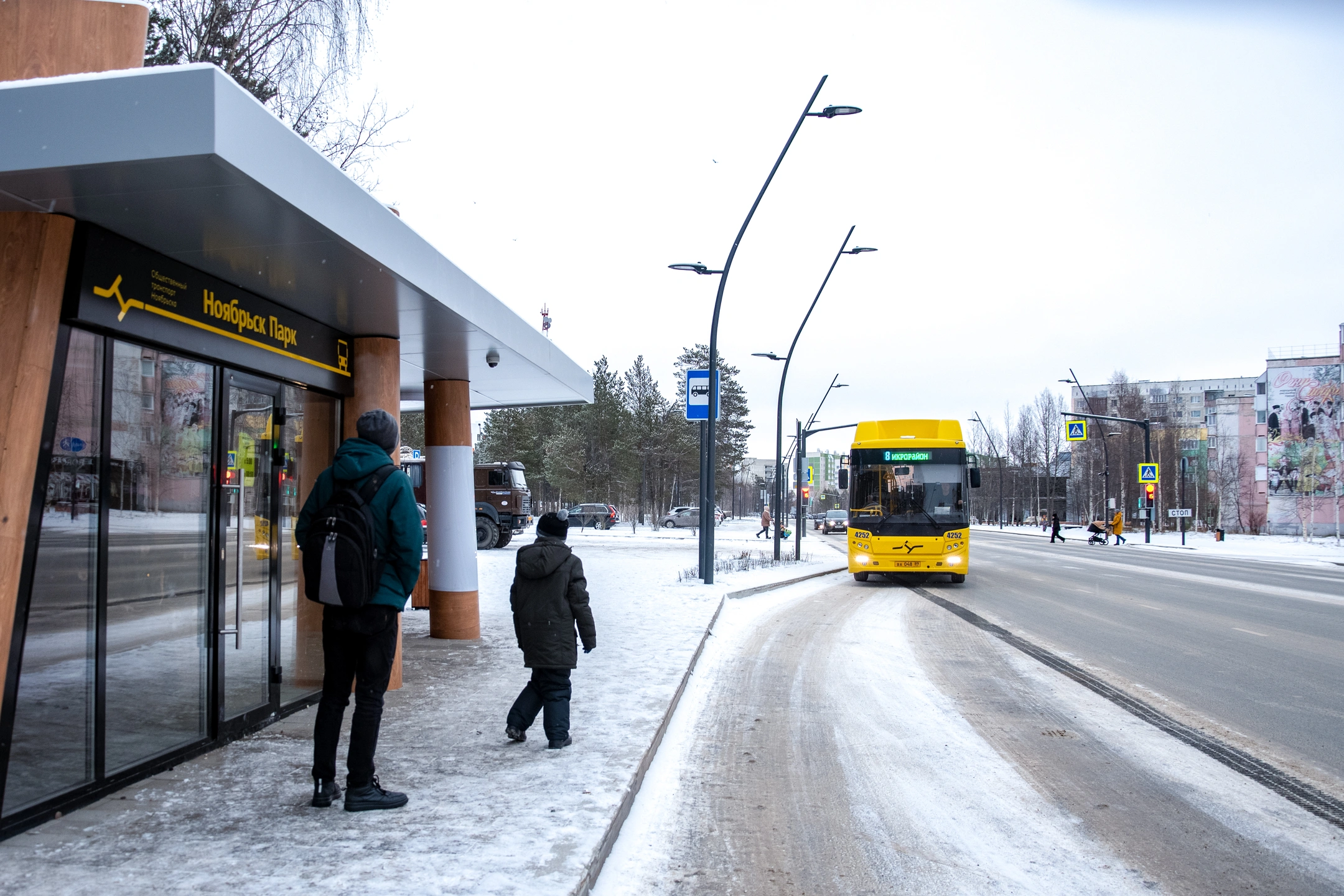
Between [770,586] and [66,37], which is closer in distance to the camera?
[66,37]

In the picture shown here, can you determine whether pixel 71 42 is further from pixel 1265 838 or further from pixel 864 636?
pixel 864 636

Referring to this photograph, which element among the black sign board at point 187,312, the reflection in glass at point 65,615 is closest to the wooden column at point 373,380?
the black sign board at point 187,312

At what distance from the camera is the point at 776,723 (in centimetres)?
709

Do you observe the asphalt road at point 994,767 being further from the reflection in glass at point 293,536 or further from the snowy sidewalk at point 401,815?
the reflection in glass at point 293,536

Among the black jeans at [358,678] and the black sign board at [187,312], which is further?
the black sign board at [187,312]

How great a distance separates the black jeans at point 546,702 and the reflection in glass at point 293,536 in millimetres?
1969

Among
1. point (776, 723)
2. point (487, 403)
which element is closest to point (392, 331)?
point (776, 723)

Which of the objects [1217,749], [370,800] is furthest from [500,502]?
[370,800]

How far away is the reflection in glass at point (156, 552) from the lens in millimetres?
4840

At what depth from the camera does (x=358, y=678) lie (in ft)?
14.4

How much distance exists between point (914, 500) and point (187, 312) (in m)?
16.5

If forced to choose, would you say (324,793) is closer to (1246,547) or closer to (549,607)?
(549,607)

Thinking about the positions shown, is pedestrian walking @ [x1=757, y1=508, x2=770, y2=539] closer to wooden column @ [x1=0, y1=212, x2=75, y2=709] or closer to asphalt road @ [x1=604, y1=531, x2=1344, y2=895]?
asphalt road @ [x1=604, y1=531, x2=1344, y2=895]

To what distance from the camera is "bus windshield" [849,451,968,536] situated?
19.6m
